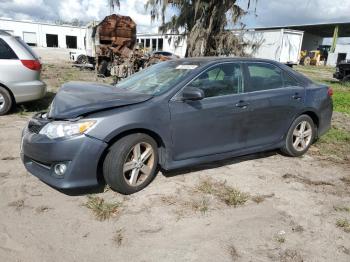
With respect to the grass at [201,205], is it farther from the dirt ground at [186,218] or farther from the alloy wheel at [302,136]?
the alloy wheel at [302,136]

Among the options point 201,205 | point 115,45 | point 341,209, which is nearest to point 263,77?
point 341,209

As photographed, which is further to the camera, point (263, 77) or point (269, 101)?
point (263, 77)

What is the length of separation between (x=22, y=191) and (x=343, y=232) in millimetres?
3307

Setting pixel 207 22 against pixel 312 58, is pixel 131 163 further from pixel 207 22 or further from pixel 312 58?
pixel 312 58

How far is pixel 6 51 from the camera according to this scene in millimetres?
6859

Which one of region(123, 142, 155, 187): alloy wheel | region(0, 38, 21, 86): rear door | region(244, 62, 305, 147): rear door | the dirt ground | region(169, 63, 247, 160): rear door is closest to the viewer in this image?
the dirt ground

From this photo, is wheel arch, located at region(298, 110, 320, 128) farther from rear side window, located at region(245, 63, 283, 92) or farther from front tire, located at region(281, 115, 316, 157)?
rear side window, located at region(245, 63, 283, 92)

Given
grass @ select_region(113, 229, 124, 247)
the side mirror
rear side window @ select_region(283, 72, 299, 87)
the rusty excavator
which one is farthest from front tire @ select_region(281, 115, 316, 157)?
the rusty excavator

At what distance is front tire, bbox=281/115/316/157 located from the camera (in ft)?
17.0

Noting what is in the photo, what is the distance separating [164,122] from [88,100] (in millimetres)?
846

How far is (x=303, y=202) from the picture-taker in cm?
396

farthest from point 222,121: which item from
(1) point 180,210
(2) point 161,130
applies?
(1) point 180,210

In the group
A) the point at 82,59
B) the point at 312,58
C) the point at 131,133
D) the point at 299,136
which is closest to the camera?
the point at 131,133

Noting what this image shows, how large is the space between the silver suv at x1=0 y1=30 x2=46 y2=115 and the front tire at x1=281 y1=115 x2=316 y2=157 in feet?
16.6
